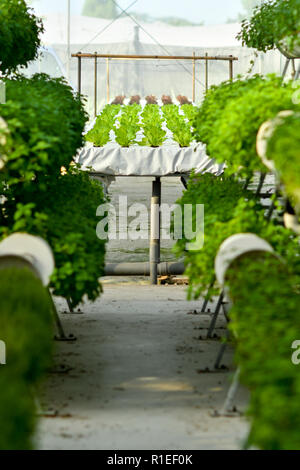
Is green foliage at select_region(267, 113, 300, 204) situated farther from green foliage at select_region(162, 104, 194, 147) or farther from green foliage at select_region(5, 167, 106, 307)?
green foliage at select_region(162, 104, 194, 147)

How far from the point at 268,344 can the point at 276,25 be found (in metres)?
4.14

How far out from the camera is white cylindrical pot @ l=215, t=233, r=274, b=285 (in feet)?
18.9

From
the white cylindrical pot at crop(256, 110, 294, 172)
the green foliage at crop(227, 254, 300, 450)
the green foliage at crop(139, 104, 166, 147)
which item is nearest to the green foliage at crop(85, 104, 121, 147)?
the green foliage at crop(139, 104, 166, 147)

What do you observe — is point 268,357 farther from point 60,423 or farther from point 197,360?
point 197,360

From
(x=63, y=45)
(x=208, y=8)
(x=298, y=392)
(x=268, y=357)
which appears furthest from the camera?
(x=208, y=8)

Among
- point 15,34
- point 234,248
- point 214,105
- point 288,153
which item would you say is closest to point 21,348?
point 288,153

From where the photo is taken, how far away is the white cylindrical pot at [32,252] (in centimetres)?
Answer: 559

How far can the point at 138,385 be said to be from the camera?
6523mm

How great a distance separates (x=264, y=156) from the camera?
6129 mm

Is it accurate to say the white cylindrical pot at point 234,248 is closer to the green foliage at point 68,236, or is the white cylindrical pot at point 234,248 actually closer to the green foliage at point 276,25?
the green foliage at point 68,236

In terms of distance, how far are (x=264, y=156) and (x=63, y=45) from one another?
1969 centimetres

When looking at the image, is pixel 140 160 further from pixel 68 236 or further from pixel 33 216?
pixel 68 236

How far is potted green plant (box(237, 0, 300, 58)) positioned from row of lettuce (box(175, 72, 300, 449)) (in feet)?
1.65
